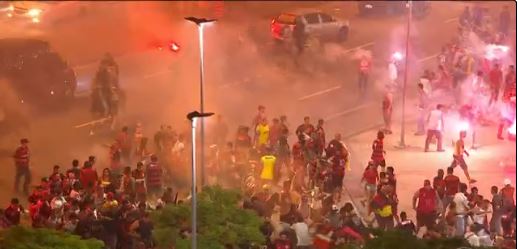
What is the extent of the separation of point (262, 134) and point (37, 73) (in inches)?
235

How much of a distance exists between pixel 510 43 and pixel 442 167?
10.2 meters

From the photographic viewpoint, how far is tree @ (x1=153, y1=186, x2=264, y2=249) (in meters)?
19.8

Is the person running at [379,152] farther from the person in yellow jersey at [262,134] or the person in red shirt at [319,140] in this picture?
the person in yellow jersey at [262,134]

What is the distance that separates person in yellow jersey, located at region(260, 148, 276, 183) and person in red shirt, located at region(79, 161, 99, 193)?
11.5 ft

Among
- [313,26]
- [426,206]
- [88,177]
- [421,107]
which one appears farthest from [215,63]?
[426,206]

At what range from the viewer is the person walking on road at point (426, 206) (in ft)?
73.4

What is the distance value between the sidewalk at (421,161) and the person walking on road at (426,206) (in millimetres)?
295

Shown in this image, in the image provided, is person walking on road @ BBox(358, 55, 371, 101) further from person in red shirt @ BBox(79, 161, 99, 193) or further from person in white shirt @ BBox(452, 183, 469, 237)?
person in red shirt @ BBox(79, 161, 99, 193)

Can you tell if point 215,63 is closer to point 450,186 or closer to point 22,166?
point 22,166

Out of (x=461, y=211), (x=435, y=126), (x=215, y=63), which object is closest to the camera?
(x=461, y=211)

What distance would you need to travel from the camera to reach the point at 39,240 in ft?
61.6

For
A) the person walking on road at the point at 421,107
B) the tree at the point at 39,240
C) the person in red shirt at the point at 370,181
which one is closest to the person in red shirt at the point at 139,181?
the tree at the point at 39,240

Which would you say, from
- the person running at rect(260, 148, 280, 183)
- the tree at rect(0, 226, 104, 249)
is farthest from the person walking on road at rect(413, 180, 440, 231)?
the tree at rect(0, 226, 104, 249)

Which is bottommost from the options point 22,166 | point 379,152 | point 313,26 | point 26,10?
point 22,166
